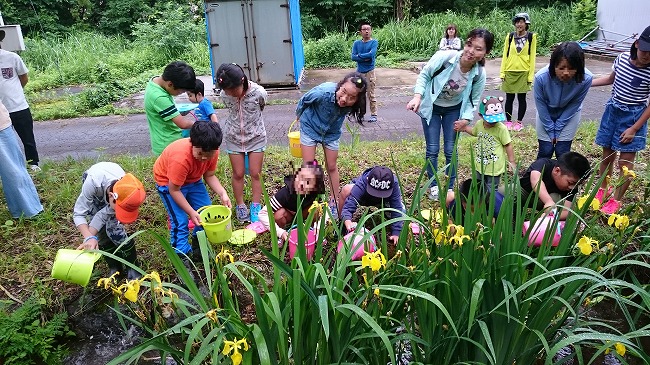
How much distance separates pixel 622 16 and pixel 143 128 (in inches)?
495

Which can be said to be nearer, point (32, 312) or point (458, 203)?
point (458, 203)

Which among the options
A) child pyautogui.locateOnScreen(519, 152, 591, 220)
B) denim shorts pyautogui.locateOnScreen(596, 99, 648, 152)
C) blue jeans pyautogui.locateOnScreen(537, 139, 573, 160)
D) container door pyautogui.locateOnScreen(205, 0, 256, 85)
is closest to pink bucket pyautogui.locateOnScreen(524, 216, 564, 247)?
child pyautogui.locateOnScreen(519, 152, 591, 220)

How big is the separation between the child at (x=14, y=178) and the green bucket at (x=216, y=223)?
157 centimetres

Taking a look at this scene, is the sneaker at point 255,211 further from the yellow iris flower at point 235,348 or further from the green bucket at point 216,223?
the yellow iris flower at point 235,348

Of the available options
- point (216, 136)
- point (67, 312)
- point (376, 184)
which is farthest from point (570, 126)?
point (67, 312)

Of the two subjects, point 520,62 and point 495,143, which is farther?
point 520,62

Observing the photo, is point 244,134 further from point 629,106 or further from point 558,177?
point 629,106

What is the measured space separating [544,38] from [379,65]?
17.4 feet

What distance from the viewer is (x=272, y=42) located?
922 centimetres

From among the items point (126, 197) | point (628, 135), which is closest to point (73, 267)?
point (126, 197)

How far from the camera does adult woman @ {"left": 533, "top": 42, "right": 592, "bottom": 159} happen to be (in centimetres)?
321

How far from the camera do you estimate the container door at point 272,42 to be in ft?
29.4

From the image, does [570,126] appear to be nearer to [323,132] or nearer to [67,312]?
[323,132]

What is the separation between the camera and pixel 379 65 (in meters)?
12.2
